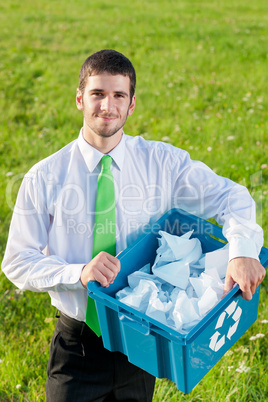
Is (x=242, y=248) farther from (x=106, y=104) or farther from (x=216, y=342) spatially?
(x=106, y=104)

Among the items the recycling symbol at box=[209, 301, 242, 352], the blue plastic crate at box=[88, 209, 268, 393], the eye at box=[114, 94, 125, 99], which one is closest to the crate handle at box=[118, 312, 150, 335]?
the blue plastic crate at box=[88, 209, 268, 393]

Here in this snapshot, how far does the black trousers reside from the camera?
2.34 m

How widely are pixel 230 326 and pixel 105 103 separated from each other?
106cm

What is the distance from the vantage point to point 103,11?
10.4m

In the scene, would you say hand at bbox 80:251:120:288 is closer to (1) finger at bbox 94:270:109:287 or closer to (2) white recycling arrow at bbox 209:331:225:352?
(1) finger at bbox 94:270:109:287

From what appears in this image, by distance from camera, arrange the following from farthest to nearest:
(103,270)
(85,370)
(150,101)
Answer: (150,101), (85,370), (103,270)

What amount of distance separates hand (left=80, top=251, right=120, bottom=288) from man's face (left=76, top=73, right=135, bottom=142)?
578 mm

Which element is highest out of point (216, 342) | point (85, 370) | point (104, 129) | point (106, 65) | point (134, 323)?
point (106, 65)

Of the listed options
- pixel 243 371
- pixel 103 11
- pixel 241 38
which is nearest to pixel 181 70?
pixel 241 38

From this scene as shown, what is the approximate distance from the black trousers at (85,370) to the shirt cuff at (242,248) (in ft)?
2.52

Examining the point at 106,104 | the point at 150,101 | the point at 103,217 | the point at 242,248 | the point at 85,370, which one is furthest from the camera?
A: the point at 150,101

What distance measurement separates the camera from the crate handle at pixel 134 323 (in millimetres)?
1727

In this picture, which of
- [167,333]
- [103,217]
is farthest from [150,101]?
[167,333]

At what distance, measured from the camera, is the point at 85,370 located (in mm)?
→ 2355
